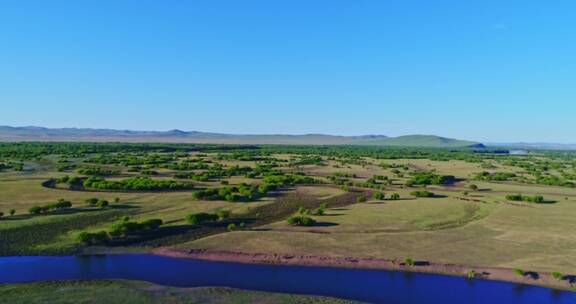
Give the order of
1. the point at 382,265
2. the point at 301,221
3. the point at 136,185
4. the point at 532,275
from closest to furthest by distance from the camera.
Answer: the point at 532,275 → the point at 382,265 → the point at 301,221 → the point at 136,185

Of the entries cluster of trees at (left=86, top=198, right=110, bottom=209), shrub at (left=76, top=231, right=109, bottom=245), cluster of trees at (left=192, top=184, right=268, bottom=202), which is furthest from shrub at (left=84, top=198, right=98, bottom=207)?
shrub at (left=76, top=231, right=109, bottom=245)

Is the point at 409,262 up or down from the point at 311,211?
down

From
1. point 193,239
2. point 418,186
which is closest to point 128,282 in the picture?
point 193,239

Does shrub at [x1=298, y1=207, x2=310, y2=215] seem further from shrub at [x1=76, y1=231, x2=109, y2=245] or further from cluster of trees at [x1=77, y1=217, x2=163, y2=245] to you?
shrub at [x1=76, y1=231, x2=109, y2=245]

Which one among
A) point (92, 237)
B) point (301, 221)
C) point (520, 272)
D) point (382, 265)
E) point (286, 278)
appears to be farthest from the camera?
point (301, 221)

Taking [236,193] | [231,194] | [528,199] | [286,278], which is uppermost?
[528,199]

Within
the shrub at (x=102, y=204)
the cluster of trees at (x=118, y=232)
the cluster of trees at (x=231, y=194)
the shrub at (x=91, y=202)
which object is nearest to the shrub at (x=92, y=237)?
the cluster of trees at (x=118, y=232)

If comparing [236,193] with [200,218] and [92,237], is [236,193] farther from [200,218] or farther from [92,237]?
[92,237]

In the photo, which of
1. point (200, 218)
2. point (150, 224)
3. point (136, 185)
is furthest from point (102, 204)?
point (136, 185)
